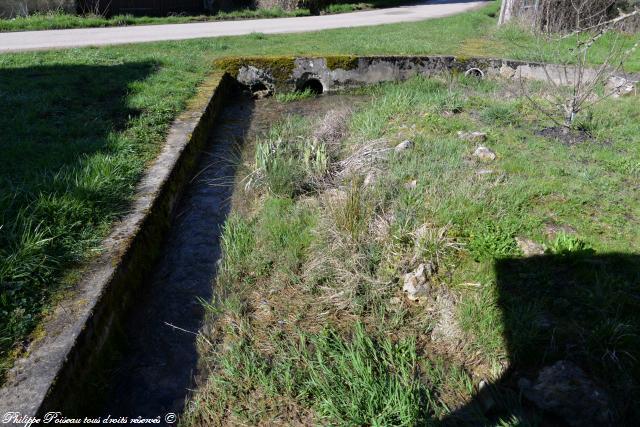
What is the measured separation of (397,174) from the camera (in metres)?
4.55

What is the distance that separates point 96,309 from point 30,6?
1344cm

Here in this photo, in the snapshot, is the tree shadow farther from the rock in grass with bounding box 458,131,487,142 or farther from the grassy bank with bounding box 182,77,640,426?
the rock in grass with bounding box 458,131,487,142

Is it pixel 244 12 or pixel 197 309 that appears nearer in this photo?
pixel 197 309

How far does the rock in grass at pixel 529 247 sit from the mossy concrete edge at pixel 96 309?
2723mm

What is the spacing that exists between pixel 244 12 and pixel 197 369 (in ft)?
48.3

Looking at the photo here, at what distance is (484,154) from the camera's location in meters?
4.96

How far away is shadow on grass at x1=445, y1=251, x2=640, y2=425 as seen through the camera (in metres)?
2.41

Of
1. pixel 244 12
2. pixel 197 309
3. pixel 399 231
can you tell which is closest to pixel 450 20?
pixel 244 12

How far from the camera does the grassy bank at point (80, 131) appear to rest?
9.56 ft

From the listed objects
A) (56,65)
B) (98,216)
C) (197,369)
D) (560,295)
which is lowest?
(197,369)

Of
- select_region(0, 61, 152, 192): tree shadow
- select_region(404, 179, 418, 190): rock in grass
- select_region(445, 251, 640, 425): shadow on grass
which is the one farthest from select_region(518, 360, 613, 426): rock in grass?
select_region(0, 61, 152, 192): tree shadow

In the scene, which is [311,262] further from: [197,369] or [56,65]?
[56,65]

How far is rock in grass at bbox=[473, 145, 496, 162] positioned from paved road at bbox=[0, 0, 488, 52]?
7.85 meters

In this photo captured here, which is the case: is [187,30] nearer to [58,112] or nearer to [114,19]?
[114,19]
